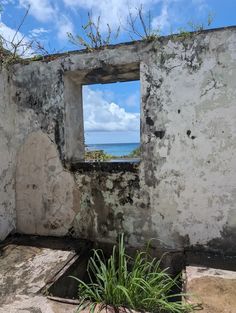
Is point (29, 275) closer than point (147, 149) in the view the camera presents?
Yes

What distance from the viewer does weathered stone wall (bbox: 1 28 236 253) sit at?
8.91 ft

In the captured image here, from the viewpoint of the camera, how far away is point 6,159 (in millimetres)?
3277

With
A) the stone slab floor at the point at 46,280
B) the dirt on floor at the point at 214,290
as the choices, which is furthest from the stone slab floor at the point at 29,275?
the dirt on floor at the point at 214,290

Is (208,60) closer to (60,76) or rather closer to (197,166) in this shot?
(197,166)

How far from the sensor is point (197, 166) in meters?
2.78

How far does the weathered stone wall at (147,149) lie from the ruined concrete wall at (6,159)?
2.8 inches

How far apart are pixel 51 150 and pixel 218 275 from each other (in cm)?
204

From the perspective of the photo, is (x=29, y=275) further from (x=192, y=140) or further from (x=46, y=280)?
(x=192, y=140)

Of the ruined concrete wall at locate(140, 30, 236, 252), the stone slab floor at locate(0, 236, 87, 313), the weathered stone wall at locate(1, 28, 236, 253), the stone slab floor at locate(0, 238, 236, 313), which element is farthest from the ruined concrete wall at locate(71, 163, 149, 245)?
the stone slab floor at locate(0, 236, 87, 313)

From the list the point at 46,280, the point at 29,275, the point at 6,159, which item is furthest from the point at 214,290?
the point at 6,159

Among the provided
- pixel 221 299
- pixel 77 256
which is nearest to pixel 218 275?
pixel 221 299

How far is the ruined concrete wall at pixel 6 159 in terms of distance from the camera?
10.6 ft

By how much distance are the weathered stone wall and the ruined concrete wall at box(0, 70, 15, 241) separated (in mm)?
71

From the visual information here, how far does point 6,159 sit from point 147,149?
1.54 meters
